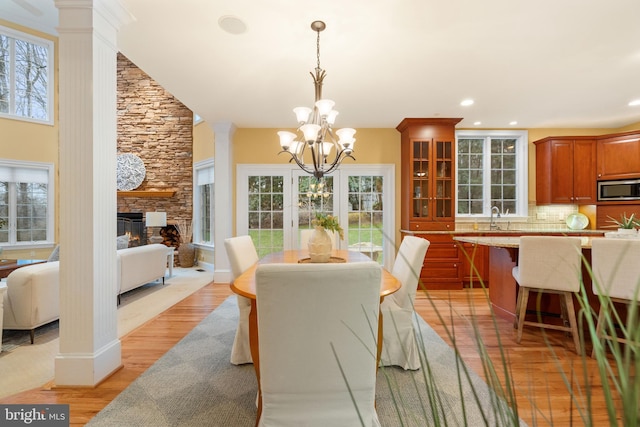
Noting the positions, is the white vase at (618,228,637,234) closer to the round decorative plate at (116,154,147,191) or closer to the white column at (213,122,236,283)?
the white column at (213,122,236,283)

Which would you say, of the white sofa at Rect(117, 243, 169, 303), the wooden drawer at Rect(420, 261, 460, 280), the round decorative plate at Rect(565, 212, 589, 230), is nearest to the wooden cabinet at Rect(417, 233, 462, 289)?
the wooden drawer at Rect(420, 261, 460, 280)

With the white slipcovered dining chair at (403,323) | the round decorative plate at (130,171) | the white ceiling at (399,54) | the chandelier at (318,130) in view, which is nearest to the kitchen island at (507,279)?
the white slipcovered dining chair at (403,323)

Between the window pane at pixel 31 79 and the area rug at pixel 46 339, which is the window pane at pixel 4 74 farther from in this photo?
the area rug at pixel 46 339

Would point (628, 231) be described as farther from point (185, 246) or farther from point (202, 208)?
point (185, 246)

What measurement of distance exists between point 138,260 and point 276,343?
11.5 feet

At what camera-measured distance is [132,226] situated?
636 centimetres

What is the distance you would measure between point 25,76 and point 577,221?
9.81 meters

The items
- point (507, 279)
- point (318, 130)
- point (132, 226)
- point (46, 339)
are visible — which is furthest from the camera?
point (132, 226)

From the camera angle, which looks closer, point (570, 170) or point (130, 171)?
point (570, 170)

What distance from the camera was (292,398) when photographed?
1.38m

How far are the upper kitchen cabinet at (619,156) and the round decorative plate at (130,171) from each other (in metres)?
8.17

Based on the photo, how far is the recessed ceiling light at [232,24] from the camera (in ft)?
7.77

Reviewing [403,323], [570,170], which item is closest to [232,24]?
[403,323]

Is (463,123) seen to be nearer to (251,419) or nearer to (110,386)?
(251,419)
